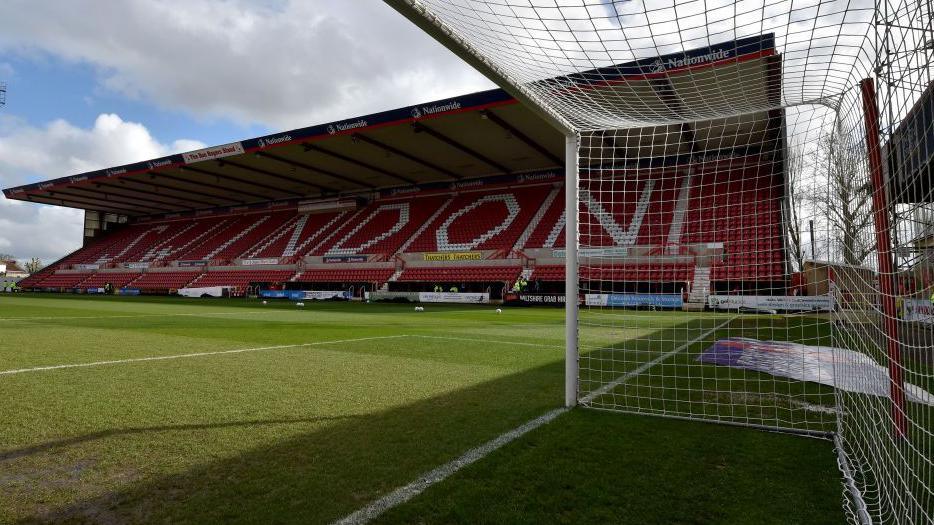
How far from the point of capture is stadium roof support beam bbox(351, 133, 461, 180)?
23700mm

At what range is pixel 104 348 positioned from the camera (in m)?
6.98

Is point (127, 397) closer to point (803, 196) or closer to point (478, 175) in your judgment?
point (803, 196)

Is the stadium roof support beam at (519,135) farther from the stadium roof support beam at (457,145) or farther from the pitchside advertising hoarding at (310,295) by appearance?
the pitchside advertising hoarding at (310,295)

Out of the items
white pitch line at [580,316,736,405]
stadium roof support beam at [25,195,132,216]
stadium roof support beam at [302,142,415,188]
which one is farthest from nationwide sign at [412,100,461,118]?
stadium roof support beam at [25,195,132,216]

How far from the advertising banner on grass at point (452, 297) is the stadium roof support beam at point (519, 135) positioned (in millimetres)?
7655

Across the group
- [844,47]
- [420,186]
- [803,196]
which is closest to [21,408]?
[844,47]

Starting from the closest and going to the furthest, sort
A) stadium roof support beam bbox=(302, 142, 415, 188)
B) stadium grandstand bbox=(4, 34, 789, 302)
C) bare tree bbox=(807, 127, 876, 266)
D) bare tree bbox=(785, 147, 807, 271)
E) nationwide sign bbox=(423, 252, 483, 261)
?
bare tree bbox=(807, 127, 876, 266)
bare tree bbox=(785, 147, 807, 271)
stadium grandstand bbox=(4, 34, 789, 302)
stadium roof support beam bbox=(302, 142, 415, 188)
nationwide sign bbox=(423, 252, 483, 261)

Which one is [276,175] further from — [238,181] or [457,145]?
[457,145]

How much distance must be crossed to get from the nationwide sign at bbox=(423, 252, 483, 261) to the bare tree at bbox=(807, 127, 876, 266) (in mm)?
23259

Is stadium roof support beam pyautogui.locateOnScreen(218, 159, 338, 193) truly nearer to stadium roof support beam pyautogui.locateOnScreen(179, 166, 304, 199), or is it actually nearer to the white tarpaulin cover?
stadium roof support beam pyautogui.locateOnScreen(179, 166, 304, 199)

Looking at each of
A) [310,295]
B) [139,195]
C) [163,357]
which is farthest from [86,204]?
[163,357]

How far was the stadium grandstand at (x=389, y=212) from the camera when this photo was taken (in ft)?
61.5

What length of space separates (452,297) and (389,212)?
975 cm

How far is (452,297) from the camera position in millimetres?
26422
